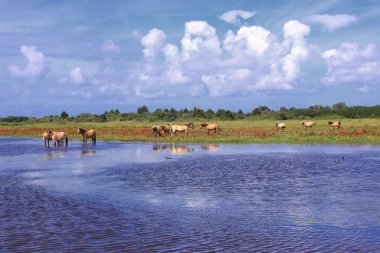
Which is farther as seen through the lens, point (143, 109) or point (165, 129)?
point (143, 109)

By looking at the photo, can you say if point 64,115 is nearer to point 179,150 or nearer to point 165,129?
point 165,129

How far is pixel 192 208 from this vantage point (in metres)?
12.3

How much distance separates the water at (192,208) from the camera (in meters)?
8.97

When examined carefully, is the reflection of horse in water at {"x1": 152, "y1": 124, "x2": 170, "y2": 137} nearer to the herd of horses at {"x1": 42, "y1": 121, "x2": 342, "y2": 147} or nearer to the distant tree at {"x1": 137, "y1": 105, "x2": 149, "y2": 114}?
the herd of horses at {"x1": 42, "y1": 121, "x2": 342, "y2": 147}

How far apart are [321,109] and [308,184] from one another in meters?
98.1

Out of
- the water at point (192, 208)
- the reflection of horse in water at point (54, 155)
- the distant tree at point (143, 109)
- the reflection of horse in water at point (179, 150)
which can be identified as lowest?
the water at point (192, 208)

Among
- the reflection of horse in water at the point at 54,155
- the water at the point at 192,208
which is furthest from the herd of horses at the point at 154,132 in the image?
the water at the point at 192,208

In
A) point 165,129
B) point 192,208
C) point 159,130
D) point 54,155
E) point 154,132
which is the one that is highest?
point 165,129

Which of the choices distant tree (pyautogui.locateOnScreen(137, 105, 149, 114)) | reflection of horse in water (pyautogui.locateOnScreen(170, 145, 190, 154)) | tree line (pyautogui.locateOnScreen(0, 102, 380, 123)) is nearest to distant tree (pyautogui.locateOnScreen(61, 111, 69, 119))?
tree line (pyautogui.locateOnScreen(0, 102, 380, 123))

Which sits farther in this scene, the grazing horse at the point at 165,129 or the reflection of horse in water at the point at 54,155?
the grazing horse at the point at 165,129

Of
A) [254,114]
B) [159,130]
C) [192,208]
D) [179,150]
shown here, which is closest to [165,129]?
[159,130]

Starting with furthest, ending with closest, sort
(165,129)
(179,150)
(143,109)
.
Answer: (143,109) → (165,129) → (179,150)

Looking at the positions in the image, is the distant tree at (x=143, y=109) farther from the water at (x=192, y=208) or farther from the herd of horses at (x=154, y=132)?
the water at (x=192, y=208)

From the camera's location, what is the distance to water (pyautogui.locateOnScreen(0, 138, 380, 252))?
897cm
